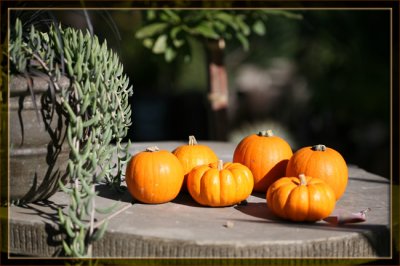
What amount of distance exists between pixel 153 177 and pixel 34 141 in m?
0.53

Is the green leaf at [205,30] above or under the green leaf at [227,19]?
under

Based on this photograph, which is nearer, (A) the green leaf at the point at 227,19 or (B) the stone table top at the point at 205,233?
(B) the stone table top at the point at 205,233

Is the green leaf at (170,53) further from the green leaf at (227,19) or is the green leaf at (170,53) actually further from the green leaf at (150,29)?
the green leaf at (227,19)

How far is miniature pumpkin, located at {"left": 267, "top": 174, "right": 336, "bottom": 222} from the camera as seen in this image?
238 centimetres

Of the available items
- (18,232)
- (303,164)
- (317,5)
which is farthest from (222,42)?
(18,232)

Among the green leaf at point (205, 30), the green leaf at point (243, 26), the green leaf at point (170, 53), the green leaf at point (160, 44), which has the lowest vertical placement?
the green leaf at point (170, 53)

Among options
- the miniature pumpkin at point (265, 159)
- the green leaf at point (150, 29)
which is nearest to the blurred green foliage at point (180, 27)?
the green leaf at point (150, 29)

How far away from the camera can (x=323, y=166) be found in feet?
8.93

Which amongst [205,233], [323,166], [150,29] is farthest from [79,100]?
[150,29]

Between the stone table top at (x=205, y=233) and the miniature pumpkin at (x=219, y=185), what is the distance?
0.04 m

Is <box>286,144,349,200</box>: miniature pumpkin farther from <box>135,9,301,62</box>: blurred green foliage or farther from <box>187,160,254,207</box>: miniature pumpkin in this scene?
<box>135,9,301,62</box>: blurred green foliage

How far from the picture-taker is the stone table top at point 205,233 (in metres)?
2.10

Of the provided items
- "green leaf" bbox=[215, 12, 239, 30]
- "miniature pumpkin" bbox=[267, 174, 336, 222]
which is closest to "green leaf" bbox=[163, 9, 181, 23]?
"green leaf" bbox=[215, 12, 239, 30]

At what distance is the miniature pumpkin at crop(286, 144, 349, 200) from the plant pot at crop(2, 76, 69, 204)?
3.42ft
